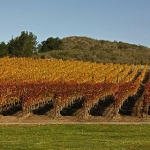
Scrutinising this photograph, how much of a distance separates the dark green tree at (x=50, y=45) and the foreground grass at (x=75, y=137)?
12042 centimetres

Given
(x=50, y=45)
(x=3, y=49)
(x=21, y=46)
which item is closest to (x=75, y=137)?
(x=3, y=49)

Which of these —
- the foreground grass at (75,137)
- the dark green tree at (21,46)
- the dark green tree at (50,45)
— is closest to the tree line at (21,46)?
the dark green tree at (21,46)

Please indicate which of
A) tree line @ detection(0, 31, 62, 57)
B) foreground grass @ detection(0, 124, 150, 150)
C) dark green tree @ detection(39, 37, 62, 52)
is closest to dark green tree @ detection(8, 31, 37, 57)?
tree line @ detection(0, 31, 62, 57)

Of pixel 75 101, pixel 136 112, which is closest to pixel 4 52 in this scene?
pixel 75 101

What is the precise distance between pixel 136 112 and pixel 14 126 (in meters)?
12.8

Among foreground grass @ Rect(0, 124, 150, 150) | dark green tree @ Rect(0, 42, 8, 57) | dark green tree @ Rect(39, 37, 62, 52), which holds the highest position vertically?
dark green tree @ Rect(39, 37, 62, 52)

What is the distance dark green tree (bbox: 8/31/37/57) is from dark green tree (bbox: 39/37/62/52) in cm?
3141

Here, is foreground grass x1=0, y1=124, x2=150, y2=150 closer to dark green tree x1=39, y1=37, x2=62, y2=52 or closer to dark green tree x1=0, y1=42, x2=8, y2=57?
dark green tree x1=0, y1=42, x2=8, y2=57

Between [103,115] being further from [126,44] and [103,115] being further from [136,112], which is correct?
[126,44]

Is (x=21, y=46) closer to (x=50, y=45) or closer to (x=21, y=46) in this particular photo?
(x=21, y=46)

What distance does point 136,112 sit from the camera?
39.5m

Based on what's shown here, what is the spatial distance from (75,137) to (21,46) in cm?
9232

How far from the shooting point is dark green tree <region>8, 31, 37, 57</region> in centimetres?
11544

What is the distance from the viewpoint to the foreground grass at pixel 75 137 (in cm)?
2017
